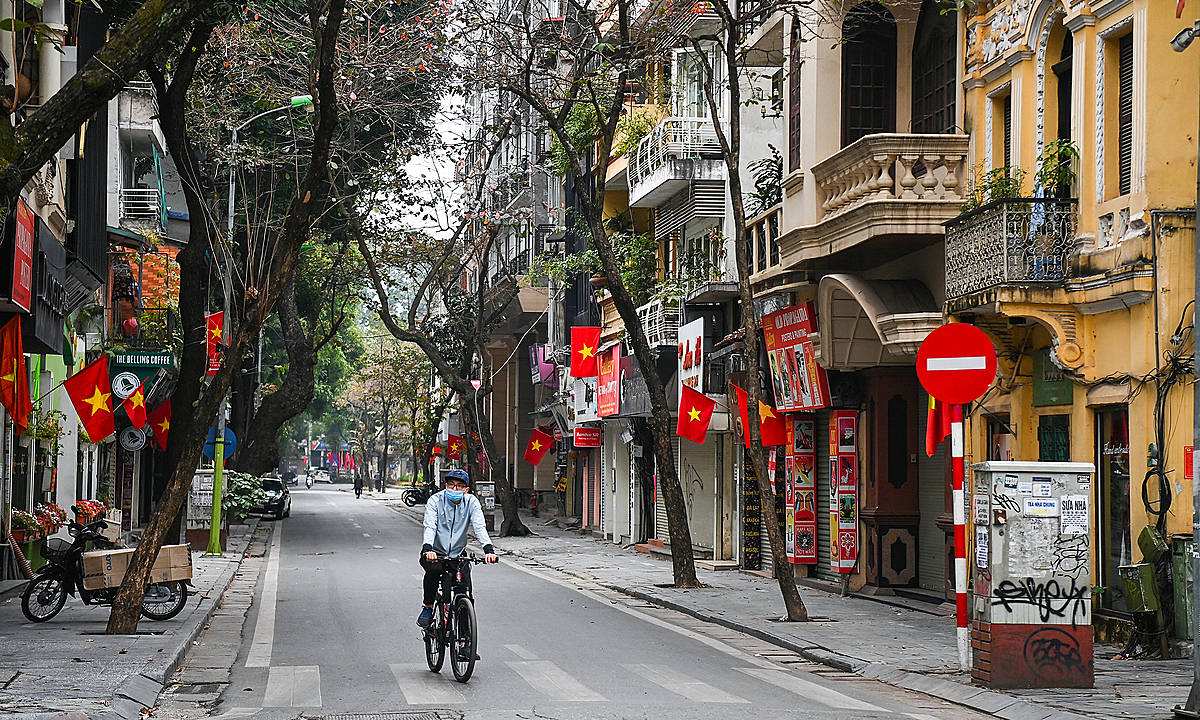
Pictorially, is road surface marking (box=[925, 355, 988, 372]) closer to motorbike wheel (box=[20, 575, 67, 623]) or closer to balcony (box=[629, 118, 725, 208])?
motorbike wheel (box=[20, 575, 67, 623])

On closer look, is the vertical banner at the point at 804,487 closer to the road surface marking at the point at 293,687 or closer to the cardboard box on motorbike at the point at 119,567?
the cardboard box on motorbike at the point at 119,567

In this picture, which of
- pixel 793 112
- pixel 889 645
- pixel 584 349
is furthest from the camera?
pixel 584 349

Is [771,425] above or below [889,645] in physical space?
above

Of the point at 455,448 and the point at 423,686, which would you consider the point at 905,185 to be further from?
the point at 455,448

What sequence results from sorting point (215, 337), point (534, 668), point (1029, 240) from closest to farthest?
point (534, 668) → point (1029, 240) → point (215, 337)

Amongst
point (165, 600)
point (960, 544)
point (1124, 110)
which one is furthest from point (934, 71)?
point (165, 600)

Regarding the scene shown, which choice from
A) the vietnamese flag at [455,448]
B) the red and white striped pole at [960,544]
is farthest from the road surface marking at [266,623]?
the vietnamese flag at [455,448]

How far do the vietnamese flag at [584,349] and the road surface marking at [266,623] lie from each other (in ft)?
33.4

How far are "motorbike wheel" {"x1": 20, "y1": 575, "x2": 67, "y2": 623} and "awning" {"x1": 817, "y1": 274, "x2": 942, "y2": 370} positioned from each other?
35.5 ft

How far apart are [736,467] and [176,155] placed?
14.2 m

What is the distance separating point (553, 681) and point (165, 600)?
6.54m

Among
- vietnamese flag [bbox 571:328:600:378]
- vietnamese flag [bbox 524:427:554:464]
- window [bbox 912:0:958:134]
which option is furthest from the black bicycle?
vietnamese flag [bbox 524:427:554:464]

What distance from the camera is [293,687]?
11.9 meters

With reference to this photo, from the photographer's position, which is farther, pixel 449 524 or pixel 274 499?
pixel 274 499
